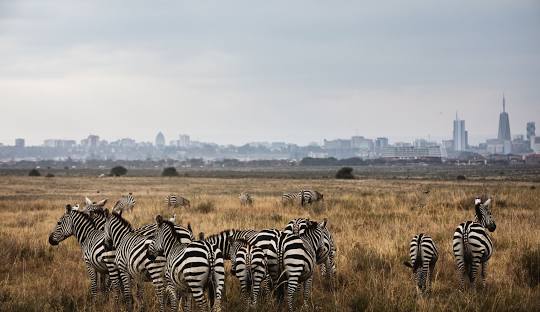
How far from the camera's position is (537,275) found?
10.6m

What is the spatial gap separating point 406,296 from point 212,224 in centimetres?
1022

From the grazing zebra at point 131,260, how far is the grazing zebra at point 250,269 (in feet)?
3.80

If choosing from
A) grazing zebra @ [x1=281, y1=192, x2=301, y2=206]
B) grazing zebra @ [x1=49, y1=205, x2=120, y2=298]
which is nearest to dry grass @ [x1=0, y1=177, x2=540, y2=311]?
grazing zebra @ [x1=49, y1=205, x2=120, y2=298]

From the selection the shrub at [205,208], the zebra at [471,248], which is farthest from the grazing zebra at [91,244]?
the shrub at [205,208]

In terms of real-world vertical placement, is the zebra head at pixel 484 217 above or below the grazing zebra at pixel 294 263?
above

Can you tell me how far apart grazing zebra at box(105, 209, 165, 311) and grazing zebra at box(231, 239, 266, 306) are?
45.6 inches

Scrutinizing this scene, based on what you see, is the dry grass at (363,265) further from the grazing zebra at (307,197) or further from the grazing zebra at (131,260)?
the grazing zebra at (307,197)

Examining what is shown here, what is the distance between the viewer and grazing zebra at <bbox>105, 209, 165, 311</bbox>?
26.1ft

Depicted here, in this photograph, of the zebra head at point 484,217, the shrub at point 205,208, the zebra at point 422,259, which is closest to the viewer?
the zebra at point 422,259

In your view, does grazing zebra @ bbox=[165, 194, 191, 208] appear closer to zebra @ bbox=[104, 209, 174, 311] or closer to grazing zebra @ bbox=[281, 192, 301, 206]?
grazing zebra @ bbox=[281, 192, 301, 206]

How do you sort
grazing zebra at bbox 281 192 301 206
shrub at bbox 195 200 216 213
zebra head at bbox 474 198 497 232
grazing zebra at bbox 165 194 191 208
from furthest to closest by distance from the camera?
1. grazing zebra at bbox 281 192 301 206
2. grazing zebra at bbox 165 194 191 208
3. shrub at bbox 195 200 216 213
4. zebra head at bbox 474 198 497 232

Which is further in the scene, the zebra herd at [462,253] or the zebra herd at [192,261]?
the zebra herd at [462,253]

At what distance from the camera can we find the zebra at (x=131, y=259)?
26.1 ft

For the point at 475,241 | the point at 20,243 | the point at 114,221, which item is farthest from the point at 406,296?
the point at 20,243
